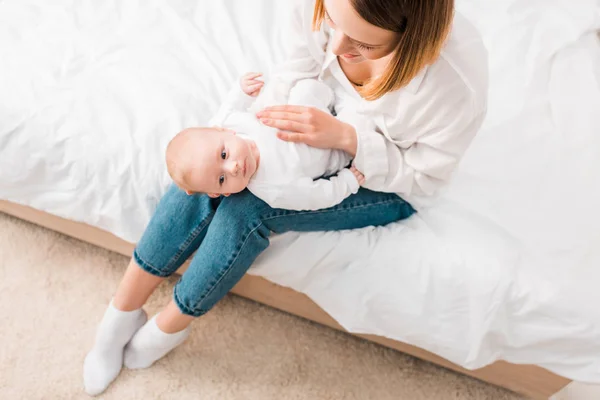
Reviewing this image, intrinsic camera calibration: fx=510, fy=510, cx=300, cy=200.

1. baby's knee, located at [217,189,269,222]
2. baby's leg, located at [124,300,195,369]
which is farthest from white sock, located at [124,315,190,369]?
baby's knee, located at [217,189,269,222]

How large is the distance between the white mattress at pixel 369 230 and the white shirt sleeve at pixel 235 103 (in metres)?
0.08

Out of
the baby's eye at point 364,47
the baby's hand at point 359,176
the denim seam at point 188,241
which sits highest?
the baby's eye at point 364,47

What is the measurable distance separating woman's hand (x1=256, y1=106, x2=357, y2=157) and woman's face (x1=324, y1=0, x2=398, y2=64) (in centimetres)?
16

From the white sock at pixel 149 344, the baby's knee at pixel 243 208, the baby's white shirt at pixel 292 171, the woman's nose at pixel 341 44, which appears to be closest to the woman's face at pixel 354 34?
the woman's nose at pixel 341 44

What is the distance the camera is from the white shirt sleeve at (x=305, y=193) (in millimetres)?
900

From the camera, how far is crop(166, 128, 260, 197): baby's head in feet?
2.80

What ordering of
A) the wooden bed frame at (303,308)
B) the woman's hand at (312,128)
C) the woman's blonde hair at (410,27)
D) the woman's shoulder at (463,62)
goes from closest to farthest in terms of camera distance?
the woman's blonde hair at (410,27), the woman's shoulder at (463,62), the woman's hand at (312,128), the wooden bed frame at (303,308)

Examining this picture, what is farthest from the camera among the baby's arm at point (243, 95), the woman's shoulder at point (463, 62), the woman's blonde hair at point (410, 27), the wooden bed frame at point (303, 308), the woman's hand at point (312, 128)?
the wooden bed frame at point (303, 308)

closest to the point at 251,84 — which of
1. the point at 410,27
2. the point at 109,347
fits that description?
the point at 410,27

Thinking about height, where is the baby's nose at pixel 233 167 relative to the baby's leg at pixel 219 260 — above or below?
above

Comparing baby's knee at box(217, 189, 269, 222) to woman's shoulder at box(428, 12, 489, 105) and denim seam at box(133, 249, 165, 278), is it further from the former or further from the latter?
woman's shoulder at box(428, 12, 489, 105)

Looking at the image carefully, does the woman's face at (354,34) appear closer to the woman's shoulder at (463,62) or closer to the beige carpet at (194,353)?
the woman's shoulder at (463,62)

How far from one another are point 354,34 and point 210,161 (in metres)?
0.31

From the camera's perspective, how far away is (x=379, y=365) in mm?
1256
